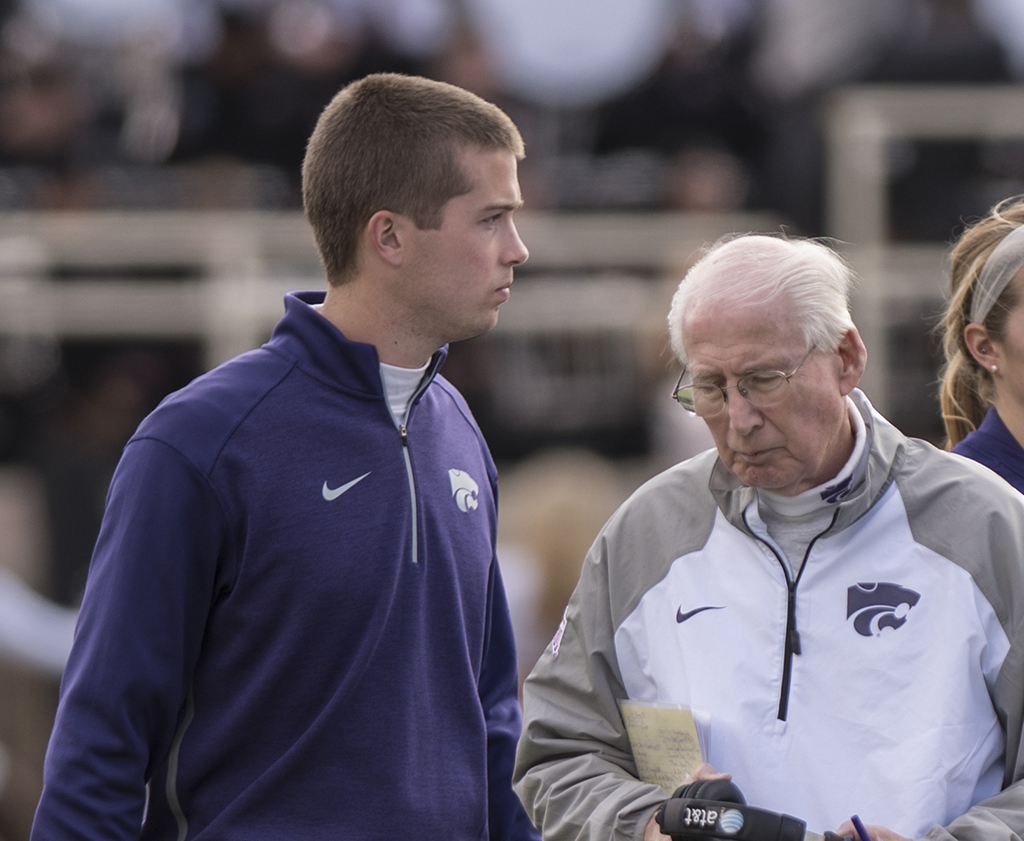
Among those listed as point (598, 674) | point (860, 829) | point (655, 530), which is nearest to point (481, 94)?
point (655, 530)

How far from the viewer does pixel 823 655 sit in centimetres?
212

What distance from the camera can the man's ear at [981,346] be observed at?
2465mm

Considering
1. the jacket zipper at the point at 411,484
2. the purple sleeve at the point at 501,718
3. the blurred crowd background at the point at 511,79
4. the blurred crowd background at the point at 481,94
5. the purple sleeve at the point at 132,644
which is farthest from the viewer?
the blurred crowd background at the point at 511,79

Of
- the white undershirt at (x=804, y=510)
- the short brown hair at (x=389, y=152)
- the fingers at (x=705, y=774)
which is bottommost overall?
the fingers at (x=705, y=774)

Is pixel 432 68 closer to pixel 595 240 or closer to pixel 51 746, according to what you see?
pixel 595 240

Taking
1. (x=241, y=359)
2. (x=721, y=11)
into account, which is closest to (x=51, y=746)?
(x=241, y=359)

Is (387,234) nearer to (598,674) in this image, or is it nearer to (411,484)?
(411,484)

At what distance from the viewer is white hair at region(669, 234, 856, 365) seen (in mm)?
2160

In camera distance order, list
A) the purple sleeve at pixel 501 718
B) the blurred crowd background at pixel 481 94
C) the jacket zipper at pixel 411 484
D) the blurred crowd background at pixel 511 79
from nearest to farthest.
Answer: the jacket zipper at pixel 411 484
the purple sleeve at pixel 501 718
the blurred crowd background at pixel 481 94
the blurred crowd background at pixel 511 79

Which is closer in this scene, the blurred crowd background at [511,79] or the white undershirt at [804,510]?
the white undershirt at [804,510]

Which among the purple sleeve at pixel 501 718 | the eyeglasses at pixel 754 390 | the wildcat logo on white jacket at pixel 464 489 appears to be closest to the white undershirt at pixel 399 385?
the wildcat logo on white jacket at pixel 464 489

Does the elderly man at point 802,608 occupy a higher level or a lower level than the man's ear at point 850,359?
lower

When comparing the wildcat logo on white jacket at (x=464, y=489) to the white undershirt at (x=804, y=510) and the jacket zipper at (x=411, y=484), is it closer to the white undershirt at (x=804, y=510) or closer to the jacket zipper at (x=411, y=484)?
the jacket zipper at (x=411, y=484)

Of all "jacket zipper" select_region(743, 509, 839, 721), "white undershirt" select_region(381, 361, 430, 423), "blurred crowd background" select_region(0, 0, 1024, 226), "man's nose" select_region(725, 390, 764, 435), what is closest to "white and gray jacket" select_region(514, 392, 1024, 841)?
"jacket zipper" select_region(743, 509, 839, 721)
